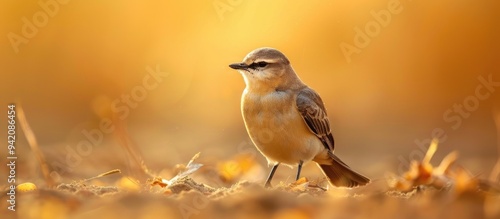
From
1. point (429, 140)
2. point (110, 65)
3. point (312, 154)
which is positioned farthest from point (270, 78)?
point (110, 65)

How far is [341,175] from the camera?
7.73 meters

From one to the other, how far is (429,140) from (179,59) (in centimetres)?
442

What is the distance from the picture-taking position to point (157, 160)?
935 centimetres

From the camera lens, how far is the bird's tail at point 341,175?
7559 mm
